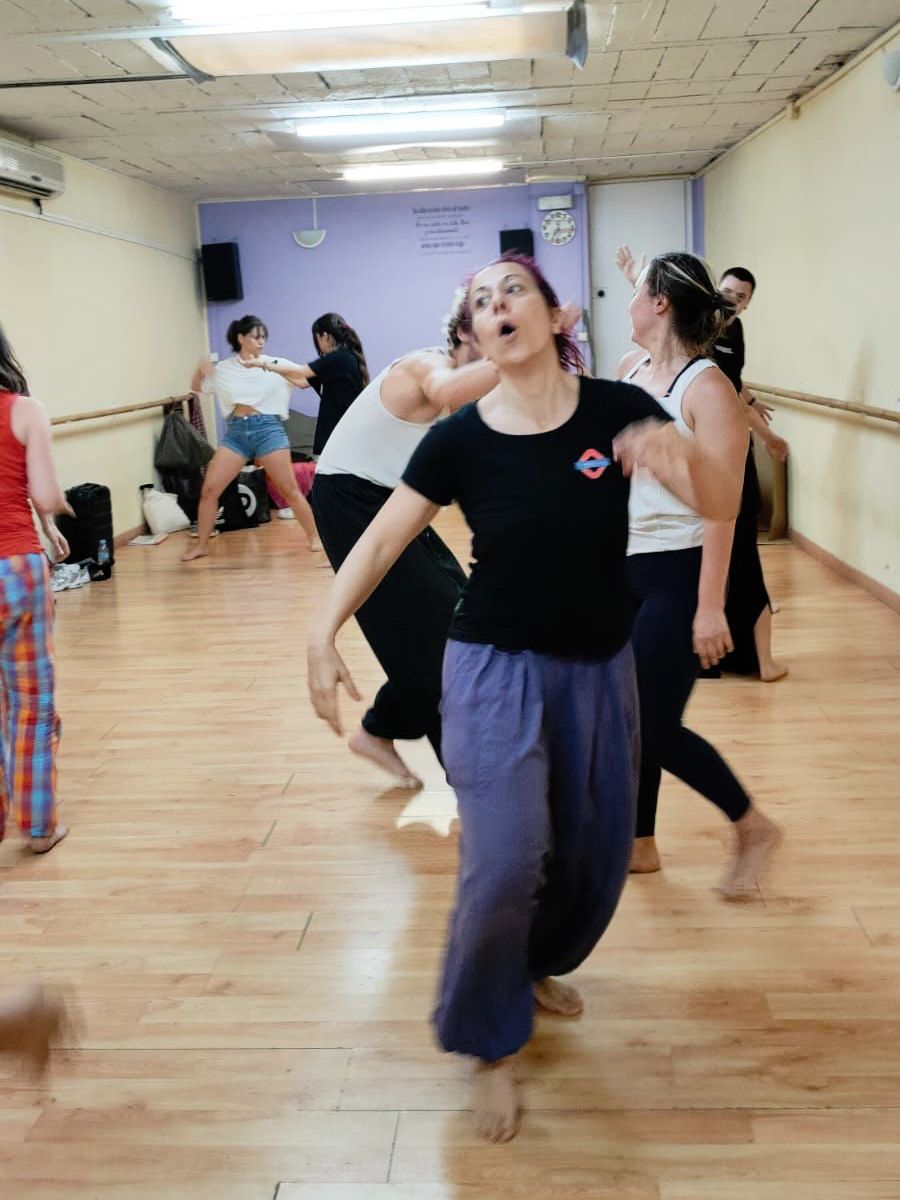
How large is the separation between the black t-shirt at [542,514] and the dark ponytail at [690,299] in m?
0.80

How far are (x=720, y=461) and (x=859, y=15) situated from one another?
400 centimetres

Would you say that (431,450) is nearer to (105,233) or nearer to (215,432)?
(105,233)

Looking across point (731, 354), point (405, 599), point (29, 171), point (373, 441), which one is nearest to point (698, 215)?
point (29, 171)

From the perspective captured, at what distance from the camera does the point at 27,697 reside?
Result: 3.19m

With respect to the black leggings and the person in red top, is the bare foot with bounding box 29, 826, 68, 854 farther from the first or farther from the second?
the black leggings

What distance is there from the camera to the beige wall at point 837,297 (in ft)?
18.8

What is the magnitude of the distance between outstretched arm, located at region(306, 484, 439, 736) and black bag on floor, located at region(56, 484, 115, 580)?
6.02m

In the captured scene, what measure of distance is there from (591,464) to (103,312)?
7.72 metres

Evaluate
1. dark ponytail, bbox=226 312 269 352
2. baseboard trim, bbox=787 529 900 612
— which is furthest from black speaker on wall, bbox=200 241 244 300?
baseboard trim, bbox=787 529 900 612

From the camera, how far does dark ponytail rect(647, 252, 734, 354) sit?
2.69 metres

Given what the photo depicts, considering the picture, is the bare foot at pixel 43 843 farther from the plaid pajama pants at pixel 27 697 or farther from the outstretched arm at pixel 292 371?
the outstretched arm at pixel 292 371

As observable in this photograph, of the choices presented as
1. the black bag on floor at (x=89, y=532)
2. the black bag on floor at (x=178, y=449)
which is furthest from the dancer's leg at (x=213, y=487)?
the black bag on floor at (x=178, y=449)

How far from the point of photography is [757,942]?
2664mm

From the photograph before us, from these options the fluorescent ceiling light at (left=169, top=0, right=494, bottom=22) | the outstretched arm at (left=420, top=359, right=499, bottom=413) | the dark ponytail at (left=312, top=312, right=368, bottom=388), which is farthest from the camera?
the dark ponytail at (left=312, top=312, right=368, bottom=388)
